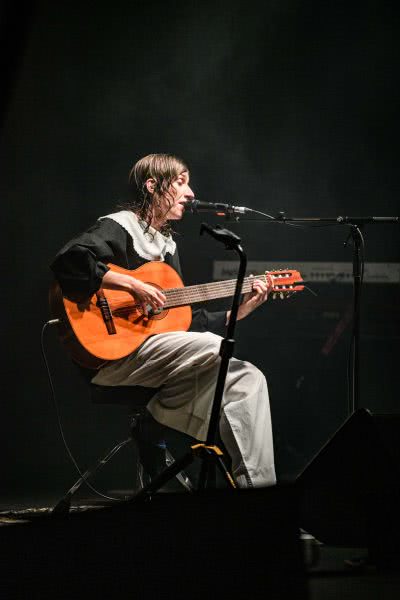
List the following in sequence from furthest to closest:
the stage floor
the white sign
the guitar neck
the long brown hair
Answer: the white sign < the long brown hair < the guitar neck < the stage floor

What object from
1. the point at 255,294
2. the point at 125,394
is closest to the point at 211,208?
the point at 255,294

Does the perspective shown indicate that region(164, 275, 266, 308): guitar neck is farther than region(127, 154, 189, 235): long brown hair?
No

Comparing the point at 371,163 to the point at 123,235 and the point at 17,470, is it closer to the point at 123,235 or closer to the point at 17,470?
the point at 123,235

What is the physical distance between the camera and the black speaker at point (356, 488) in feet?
7.49

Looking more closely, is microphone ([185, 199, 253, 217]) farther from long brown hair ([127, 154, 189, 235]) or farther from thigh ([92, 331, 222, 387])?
thigh ([92, 331, 222, 387])

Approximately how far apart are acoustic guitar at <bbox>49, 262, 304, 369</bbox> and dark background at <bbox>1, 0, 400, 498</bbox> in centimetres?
78

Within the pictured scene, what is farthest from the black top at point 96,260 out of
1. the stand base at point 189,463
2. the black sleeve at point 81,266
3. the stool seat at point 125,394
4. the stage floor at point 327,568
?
the stage floor at point 327,568

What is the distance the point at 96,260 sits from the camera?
297 centimetres

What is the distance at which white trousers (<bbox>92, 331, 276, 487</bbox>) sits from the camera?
2.90 m

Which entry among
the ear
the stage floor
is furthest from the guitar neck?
the stage floor

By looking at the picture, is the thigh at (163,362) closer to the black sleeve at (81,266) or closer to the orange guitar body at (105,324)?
the orange guitar body at (105,324)

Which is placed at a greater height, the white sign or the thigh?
the white sign

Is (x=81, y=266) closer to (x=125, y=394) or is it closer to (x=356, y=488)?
(x=125, y=394)

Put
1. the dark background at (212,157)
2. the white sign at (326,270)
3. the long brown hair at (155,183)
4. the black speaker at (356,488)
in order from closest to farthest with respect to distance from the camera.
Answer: the black speaker at (356,488), the long brown hair at (155,183), the dark background at (212,157), the white sign at (326,270)
